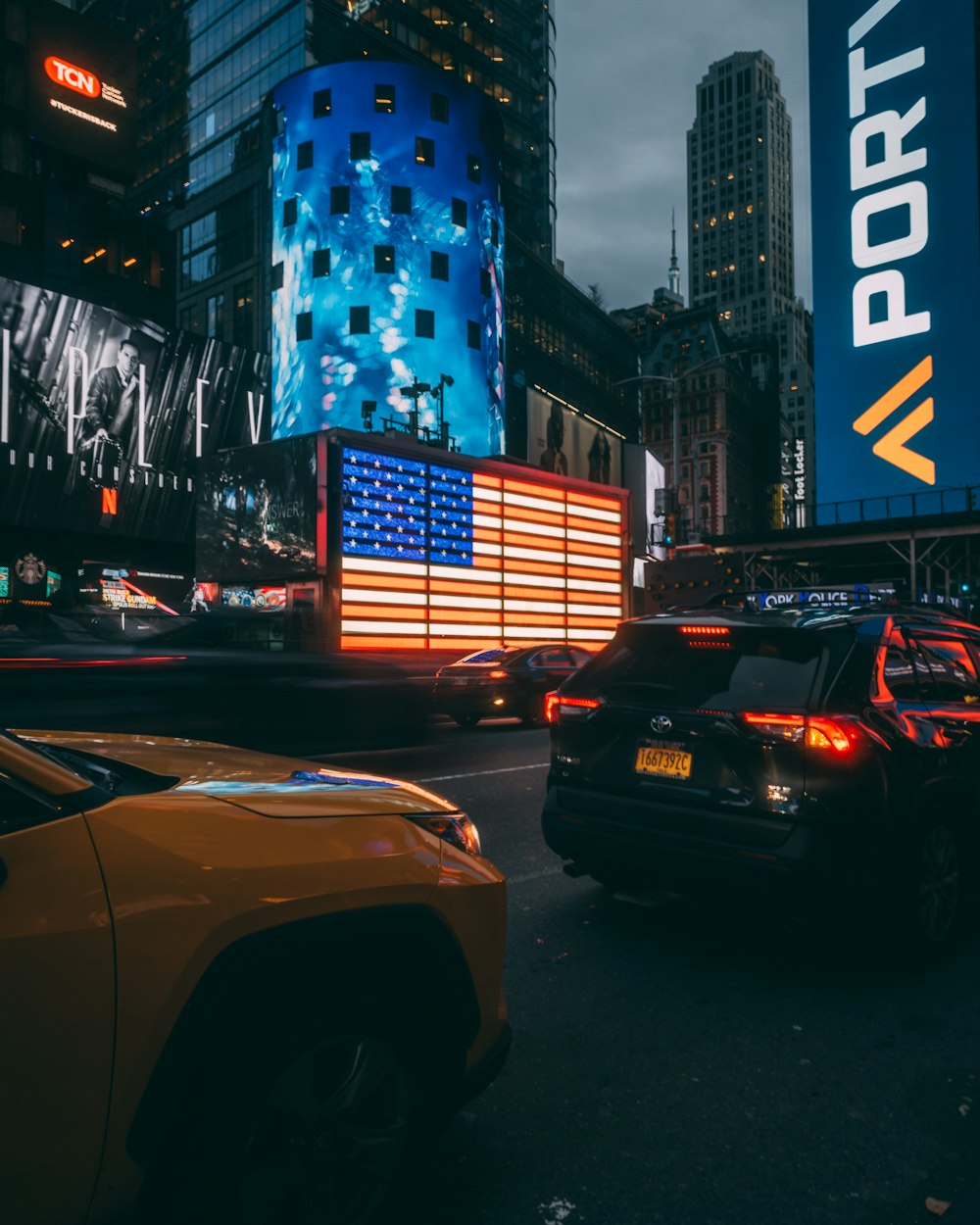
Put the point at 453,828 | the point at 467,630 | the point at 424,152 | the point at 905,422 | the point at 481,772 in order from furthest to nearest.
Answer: the point at 424,152
the point at 905,422
the point at 467,630
the point at 481,772
the point at 453,828

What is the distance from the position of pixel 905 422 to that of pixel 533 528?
3098 cm

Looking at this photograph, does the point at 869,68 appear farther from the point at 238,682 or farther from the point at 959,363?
the point at 238,682

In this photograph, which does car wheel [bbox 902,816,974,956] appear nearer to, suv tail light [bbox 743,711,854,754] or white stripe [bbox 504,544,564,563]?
suv tail light [bbox 743,711,854,754]

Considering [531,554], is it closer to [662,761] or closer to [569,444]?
[662,761]

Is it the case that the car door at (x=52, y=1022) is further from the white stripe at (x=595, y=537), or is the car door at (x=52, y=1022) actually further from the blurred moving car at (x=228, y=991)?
the white stripe at (x=595, y=537)

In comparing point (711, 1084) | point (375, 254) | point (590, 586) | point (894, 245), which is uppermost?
point (375, 254)

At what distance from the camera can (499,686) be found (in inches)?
613

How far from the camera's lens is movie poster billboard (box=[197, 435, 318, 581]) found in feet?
71.9

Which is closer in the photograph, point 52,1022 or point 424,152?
point 52,1022

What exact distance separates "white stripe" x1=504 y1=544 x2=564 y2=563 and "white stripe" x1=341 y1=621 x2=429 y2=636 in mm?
3706

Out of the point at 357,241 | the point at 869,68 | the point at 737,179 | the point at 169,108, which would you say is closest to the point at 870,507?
the point at 869,68

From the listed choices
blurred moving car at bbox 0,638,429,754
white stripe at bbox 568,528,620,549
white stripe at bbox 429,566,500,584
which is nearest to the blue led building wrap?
white stripe at bbox 568,528,620,549

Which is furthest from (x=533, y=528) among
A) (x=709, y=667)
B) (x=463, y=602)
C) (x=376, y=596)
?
(x=709, y=667)

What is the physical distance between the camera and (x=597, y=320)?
85.1m
